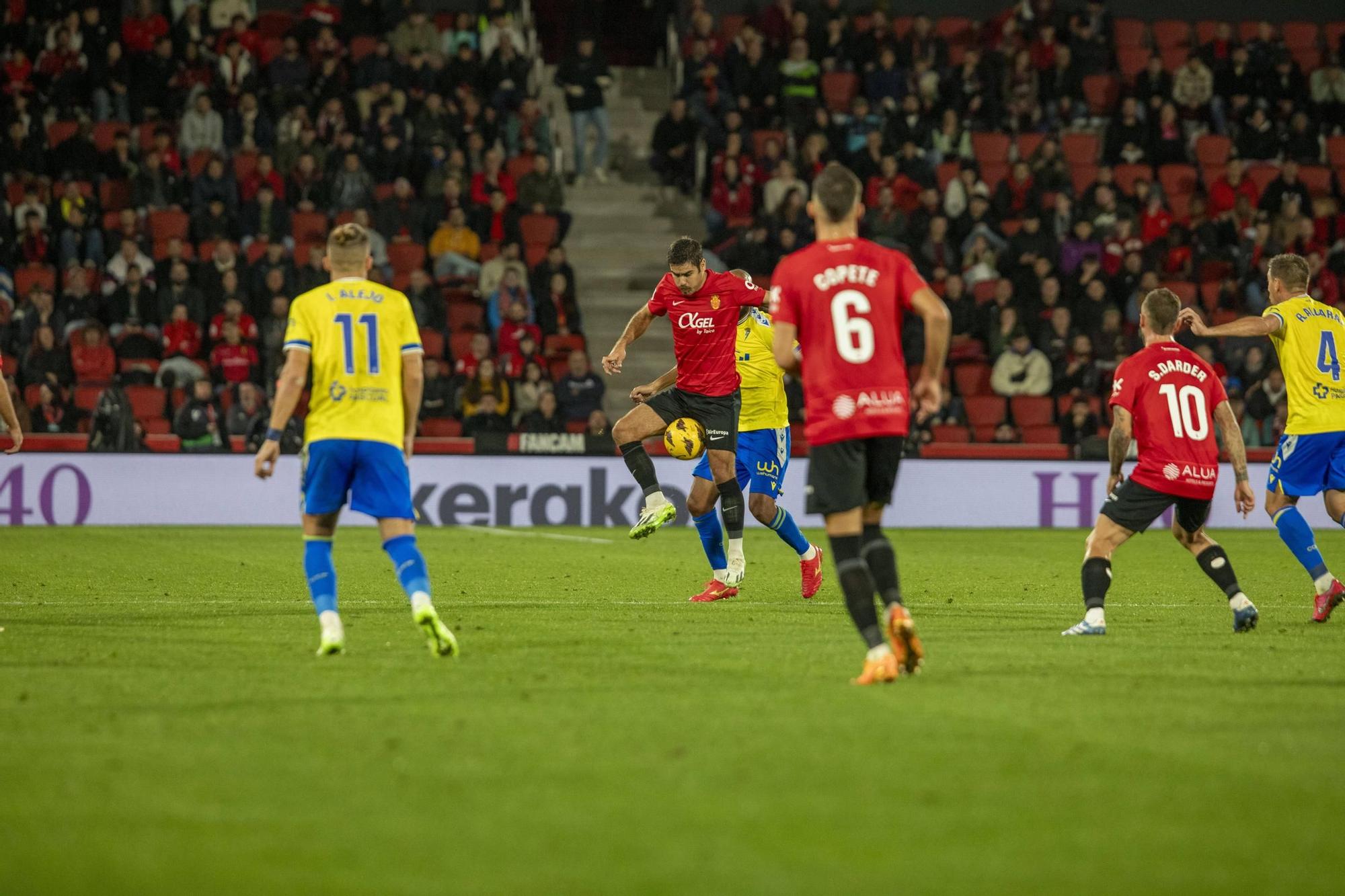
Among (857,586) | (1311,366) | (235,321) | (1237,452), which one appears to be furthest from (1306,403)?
(235,321)

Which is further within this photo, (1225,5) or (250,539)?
(1225,5)

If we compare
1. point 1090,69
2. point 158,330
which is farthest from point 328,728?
point 1090,69

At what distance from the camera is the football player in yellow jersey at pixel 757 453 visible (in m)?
11.5

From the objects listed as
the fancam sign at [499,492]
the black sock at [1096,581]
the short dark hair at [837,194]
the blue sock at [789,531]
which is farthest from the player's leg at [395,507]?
the fancam sign at [499,492]

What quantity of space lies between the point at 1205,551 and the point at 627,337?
4390mm

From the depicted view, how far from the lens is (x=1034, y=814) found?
4.41 m

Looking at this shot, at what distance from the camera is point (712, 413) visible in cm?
1134

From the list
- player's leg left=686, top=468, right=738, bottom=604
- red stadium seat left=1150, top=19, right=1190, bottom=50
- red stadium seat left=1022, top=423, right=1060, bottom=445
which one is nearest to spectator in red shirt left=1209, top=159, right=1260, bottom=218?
red stadium seat left=1150, top=19, right=1190, bottom=50

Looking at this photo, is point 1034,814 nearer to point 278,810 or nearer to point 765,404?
point 278,810

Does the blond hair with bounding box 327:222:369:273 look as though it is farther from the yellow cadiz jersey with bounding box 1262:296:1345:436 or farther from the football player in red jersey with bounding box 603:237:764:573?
the yellow cadiz jersey with bounding box 1262:296:1345:436

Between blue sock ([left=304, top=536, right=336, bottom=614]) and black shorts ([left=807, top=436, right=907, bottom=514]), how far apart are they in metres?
2.33

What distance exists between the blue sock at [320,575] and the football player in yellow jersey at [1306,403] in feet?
17.9

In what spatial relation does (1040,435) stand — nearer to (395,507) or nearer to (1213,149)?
(1213,149)

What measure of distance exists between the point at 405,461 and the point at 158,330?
585 inches
